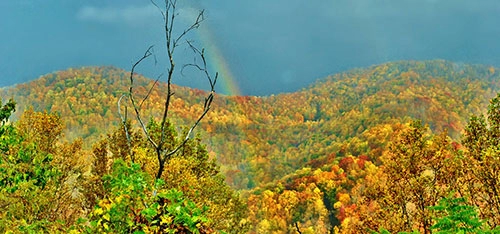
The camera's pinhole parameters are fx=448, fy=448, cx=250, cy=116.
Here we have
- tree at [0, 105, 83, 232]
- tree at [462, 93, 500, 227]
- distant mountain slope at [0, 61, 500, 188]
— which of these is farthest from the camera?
distant mountain slope at [0, 61, 500, 188]

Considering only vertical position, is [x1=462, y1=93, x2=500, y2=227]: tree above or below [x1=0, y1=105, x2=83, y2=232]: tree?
above

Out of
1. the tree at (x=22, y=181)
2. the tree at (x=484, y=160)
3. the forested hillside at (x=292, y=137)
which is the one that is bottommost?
the tree at (x=22, y=181)

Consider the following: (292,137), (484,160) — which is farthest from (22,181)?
(292,137)

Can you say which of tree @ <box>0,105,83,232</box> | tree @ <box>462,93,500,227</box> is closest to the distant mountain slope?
tree @ <box>462,93,500,227</box>

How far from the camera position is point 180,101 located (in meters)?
183

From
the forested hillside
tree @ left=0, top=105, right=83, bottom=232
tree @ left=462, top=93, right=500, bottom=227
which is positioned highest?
the forested hillside

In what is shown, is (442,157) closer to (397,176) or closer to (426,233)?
(397,176)

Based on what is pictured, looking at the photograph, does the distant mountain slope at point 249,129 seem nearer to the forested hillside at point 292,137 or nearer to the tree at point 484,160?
the forested hillside at point 292,137

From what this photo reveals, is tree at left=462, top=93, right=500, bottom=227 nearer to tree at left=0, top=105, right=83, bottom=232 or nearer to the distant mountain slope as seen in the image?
tree at left=0, top=105, right=83, bottom=232

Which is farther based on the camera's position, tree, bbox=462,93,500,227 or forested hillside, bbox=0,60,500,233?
forested hillside, bbox=0,60,500,233

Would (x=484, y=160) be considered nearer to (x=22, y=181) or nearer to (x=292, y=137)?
(x=22, y=181)

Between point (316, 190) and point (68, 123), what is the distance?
86.2 meters

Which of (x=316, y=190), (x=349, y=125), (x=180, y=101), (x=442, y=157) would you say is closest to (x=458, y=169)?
(x=442, y=157)

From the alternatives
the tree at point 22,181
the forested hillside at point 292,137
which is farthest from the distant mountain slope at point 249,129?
the tree at point 22,181
